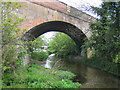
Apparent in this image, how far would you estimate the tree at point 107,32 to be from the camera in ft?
19.5

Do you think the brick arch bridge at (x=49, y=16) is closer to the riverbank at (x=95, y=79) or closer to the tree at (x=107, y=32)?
the tree at (x=107, y=32)

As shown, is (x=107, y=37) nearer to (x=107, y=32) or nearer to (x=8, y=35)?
(x=107, y=32)

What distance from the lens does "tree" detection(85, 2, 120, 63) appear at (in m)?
5.94

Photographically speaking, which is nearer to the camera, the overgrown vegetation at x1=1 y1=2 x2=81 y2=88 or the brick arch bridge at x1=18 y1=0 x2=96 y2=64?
the overgrown vegetation at x1=1 y1=2 x2=81 y2=88

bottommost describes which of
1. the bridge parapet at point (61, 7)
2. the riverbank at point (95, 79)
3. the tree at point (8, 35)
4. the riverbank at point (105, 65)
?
the riverbank at point (95, 79)

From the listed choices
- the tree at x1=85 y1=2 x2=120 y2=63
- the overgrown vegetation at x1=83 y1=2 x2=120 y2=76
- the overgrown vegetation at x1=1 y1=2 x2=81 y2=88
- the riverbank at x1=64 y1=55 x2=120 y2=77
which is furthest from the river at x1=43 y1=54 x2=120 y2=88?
the tree at x1=85 y1=2 x2=120 y2=63

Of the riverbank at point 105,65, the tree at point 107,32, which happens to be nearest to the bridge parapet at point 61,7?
the tree at point 107,32

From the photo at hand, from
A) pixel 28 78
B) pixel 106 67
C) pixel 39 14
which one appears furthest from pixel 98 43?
pixel 28 78

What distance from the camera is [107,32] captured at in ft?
22.5

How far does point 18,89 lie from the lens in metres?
4.30

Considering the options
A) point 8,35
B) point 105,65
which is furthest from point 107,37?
point 8,35

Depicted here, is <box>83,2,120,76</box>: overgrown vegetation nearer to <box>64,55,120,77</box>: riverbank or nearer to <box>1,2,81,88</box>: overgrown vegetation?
<box>64,55,120,77</box>: riverbank

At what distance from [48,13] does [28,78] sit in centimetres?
A: 516

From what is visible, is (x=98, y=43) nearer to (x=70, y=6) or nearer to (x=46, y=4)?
(x=70, y=6)
